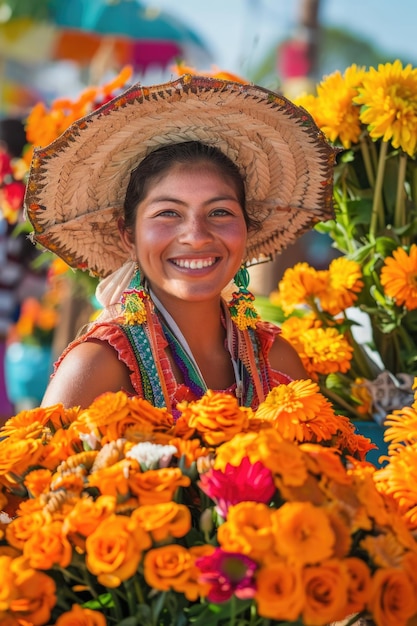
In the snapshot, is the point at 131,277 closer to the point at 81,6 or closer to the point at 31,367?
the point at 31,367

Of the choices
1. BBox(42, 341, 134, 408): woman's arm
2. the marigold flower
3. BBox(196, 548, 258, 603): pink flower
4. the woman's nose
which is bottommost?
BBox(196, 548, 258, 603): pink flower

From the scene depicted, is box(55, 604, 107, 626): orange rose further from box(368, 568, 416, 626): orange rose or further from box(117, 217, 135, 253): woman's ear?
box(117, 217, 135, 253): woman's ear

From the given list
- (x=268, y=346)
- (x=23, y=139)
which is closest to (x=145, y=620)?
(x=268, y=346)

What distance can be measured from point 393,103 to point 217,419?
139cm

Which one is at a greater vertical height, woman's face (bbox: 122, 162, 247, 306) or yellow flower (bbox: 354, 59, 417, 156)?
yellow flower (bbox: 354, 59, 417, 156)

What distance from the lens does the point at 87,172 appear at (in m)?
2.12

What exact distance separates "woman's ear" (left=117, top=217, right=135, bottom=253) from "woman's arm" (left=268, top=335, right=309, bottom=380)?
44 centimetres

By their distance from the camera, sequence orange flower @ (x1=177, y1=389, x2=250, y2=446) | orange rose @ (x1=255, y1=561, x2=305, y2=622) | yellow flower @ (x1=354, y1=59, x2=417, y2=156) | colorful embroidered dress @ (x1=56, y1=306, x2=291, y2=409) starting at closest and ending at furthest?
orange rose @ (x1=255, y1=561, x2=305, y2=622)
orange flower @ (x1=177, y1=389, x2=250, y2=446)
colorful embroidered dress @ (x1=56, y1=306, x2=291, y2=409)
yellow flower @ (x1=354, y1=59, x2=417, y2=156)

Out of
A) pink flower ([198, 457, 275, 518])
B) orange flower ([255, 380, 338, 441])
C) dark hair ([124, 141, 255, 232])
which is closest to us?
pink flower ([198, 457, 275, 518])

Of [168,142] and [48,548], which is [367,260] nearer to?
[168,142]

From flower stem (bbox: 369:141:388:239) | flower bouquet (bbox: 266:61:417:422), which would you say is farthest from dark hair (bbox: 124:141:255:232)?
flower stem (bbox: 369:141:388:239)

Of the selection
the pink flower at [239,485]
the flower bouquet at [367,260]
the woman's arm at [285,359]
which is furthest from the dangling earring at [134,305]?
the pink flower at [239,485]

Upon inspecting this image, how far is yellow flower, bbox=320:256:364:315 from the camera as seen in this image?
98.7 inches

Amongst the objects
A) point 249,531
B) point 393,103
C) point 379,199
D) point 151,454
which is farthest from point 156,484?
point 379,199
